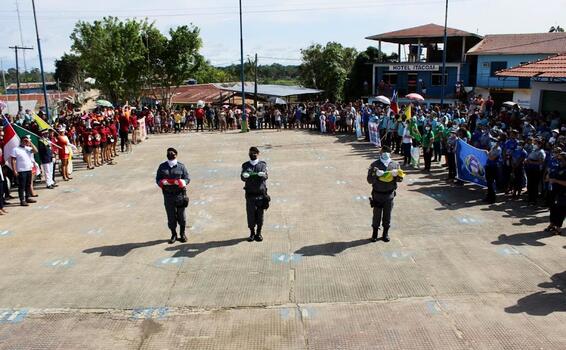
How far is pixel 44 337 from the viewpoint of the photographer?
5.96 metres

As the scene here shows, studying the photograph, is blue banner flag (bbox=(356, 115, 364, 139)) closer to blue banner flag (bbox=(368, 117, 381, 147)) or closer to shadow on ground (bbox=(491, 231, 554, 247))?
blue banner flag (bbox=(368, 117, 381, 147))

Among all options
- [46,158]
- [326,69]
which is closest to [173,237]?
[46,158]

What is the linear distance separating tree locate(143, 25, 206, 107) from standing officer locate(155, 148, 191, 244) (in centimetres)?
2608

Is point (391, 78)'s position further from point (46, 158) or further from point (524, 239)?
point (524, 239)

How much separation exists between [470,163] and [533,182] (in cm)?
211

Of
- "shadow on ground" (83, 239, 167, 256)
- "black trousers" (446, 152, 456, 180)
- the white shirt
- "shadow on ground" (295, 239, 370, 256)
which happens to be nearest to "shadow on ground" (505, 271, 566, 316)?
"shadow on ground" (295, 239, 370, 256)

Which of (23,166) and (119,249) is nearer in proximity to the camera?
(119,249)

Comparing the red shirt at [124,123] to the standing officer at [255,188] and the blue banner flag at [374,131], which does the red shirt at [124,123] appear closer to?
the blue banner flag at [374,131]

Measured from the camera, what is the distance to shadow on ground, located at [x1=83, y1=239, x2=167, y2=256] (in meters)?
8.80

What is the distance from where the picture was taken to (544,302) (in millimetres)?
6535

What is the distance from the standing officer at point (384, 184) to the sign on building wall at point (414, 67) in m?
37.4

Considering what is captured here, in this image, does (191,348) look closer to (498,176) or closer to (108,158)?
(498,176)

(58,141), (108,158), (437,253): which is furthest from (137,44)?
(437,253)

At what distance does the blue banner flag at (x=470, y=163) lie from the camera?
12610mm
